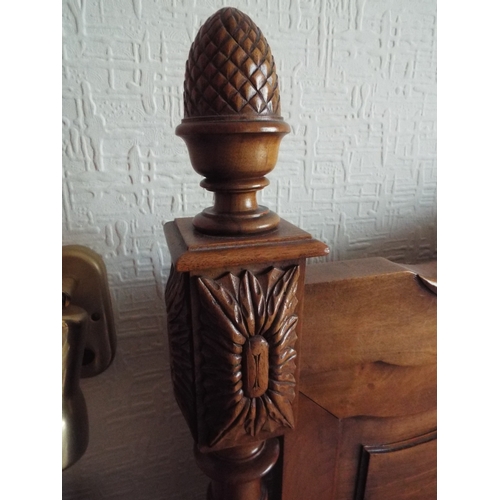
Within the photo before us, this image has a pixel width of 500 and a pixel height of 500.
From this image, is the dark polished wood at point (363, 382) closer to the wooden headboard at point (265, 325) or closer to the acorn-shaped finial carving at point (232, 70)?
the wooden headboard at point (265, 325)

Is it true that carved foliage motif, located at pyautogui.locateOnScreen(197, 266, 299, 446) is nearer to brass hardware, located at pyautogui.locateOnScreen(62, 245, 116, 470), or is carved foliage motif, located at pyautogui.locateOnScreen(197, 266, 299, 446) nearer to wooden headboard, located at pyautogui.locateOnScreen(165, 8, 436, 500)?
wooden headboard, located at pyautogui.locateOnScreen(165, 8, 436, 500)

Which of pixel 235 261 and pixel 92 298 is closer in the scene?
pixel 235 261

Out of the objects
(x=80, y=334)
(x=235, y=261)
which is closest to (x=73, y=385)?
(x=80, y=334)

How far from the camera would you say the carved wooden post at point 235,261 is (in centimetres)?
29

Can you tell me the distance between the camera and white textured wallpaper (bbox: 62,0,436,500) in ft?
1.62

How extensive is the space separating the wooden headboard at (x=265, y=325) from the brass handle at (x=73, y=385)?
0.18 metres

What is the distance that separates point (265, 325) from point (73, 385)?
33 centimetres

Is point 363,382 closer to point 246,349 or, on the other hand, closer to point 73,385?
point 246,349

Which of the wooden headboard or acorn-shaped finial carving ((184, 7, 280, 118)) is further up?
acorn-shaped finial carving ((184, 7, 280, 118))

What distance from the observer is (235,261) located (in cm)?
31

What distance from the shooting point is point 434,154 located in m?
0.68

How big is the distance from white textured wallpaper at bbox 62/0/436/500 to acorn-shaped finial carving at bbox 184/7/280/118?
24cm

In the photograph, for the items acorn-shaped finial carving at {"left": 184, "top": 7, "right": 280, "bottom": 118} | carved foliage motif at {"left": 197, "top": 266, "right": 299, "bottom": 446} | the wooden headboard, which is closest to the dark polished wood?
the wooden headboard

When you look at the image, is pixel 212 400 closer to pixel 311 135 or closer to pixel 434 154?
pixel 311 135
